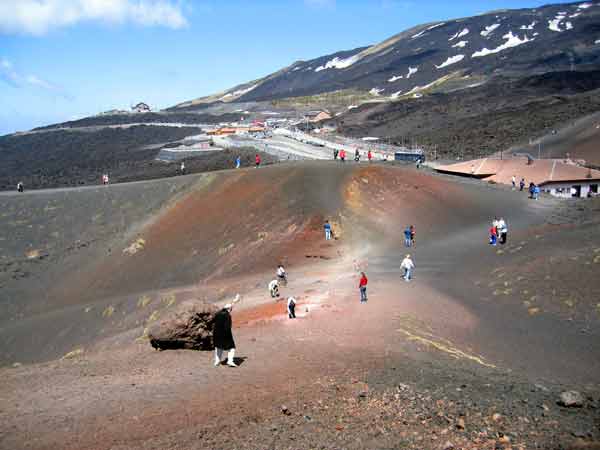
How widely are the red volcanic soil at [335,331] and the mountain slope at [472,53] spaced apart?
9246 cm

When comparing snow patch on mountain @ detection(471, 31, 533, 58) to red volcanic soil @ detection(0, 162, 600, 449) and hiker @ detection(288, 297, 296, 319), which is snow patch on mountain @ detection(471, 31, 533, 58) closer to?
red volcanic soil @ detection(0, 162, 600, 449)

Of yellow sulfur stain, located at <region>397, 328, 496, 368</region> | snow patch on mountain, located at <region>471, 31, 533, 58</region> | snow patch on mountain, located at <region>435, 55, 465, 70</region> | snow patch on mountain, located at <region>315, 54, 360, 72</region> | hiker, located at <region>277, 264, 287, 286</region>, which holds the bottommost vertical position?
hiker, located at <region>277, 264, 287, 286</region>

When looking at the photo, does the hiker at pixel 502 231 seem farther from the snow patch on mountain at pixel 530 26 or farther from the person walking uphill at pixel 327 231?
the snow patch on mountain at pixel 530 26

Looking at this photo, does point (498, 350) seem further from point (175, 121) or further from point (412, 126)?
point (175, 121)

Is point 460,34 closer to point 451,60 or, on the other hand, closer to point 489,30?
point 489,30

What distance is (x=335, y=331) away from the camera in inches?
487

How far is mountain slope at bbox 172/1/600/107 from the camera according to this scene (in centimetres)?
11700

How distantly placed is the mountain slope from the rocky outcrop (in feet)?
358

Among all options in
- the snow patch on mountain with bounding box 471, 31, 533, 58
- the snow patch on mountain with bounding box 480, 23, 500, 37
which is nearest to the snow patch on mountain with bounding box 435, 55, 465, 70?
the snow patch on mountain with bounding box 471, 31, 533, 58

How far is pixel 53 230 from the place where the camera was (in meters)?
37.1

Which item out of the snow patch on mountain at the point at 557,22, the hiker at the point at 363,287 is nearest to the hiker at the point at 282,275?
the hiker at the point at 363,287

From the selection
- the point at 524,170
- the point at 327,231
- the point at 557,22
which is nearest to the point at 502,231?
the point at 327,231

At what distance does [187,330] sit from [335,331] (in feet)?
11.1

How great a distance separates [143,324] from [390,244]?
11.0m
